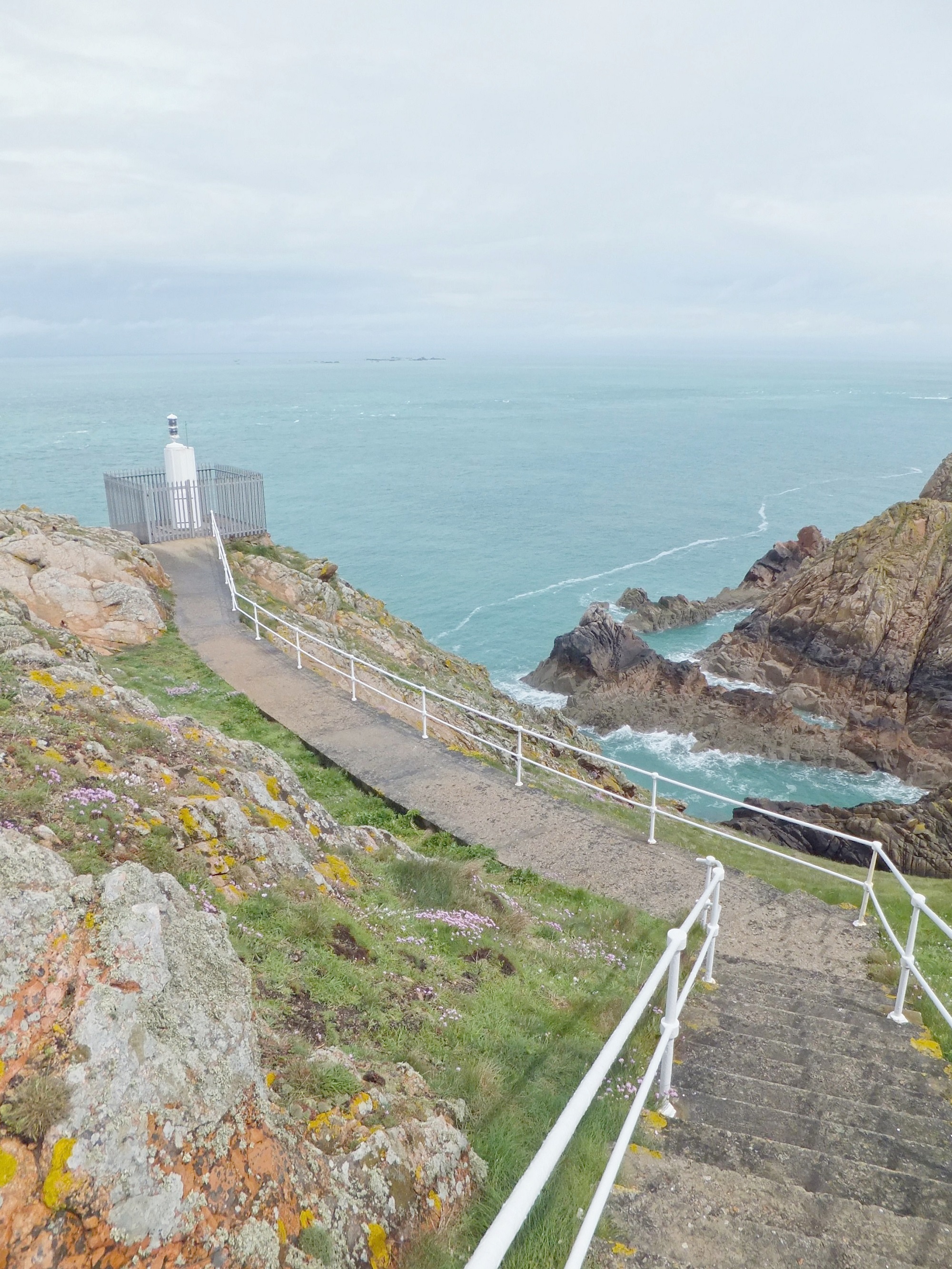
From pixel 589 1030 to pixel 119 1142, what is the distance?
3728mm

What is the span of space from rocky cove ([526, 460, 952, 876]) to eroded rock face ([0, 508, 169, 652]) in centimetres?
2219

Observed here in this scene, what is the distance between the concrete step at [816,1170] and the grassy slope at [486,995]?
0.50m

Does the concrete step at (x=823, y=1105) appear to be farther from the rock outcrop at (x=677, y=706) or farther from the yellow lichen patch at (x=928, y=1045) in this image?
the rock outcrop at (x=677, y=706)

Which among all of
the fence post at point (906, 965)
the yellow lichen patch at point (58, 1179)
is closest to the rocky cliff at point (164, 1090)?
the yellow lichen patch at point (58, 1179)

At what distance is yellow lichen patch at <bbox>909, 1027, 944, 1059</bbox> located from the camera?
609 centimetres

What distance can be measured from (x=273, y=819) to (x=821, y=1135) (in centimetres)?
544

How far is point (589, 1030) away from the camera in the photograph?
20.2 ft

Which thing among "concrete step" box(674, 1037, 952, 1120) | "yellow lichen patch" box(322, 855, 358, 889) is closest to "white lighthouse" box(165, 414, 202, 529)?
"yellow lichen patch" box(322, 855, 358, 889)

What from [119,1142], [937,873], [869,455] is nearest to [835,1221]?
[119,1142]

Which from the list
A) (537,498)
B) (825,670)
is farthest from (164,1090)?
(537,498)

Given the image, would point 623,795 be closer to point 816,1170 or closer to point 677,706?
point 816,1170

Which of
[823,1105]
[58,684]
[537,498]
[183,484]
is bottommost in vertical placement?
[537,498]

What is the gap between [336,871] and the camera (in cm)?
798

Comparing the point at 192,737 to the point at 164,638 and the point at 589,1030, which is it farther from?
the point at 164,638
